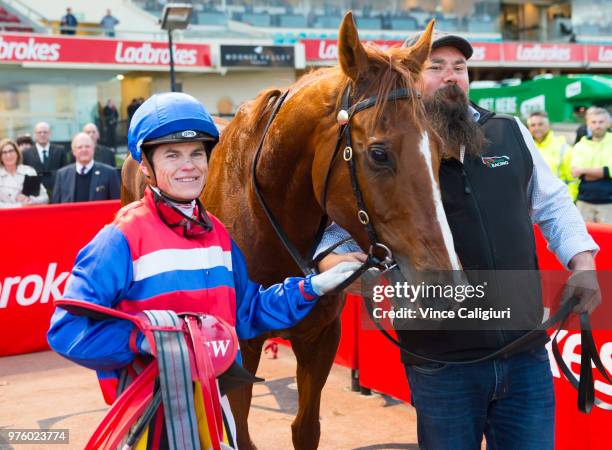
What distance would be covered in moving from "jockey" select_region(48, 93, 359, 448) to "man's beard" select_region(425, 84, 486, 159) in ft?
1.79

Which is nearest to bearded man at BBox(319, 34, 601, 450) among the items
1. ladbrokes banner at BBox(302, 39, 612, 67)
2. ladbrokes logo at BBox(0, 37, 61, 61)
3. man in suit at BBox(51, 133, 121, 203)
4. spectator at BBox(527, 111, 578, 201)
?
man in suit at BBox(51, 133, 121, 203)

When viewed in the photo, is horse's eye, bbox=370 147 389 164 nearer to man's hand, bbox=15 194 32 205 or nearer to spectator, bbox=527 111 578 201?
man's hand, bbox=15 194 32 205

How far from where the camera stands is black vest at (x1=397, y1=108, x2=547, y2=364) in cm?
208

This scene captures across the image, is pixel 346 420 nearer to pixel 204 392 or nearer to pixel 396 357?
Answer: pixel 396 357

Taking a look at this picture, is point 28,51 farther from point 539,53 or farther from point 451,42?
point 539,53

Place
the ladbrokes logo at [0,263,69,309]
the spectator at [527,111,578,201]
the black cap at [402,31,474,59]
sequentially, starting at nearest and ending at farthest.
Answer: the black cap at [402,31,474,59]
the ladbrokes logo at [0,263,69,309]
the spectator at [527,111,578,201]

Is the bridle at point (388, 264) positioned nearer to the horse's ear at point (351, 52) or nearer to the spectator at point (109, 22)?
the horse's ear at point (351, 52)

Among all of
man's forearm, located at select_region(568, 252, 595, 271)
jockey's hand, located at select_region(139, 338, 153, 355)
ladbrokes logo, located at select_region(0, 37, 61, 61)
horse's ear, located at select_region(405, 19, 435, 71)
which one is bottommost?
jockey's hand, located at select_region(139, 338, 153, 355)

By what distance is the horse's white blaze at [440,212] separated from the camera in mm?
1827

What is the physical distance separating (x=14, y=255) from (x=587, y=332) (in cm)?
504

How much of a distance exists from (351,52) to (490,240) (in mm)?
723

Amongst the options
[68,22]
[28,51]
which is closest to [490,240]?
[28,51]

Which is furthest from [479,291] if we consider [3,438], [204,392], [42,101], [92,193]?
[42,101]

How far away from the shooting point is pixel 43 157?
948 centimetres
